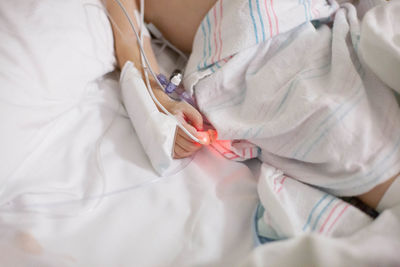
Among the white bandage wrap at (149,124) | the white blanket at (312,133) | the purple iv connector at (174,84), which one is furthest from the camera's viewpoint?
the purple iv connector at (174,84)

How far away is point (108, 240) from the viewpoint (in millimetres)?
489

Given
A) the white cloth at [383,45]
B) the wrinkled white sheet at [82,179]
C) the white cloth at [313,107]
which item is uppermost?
the white cloth at [383,45]

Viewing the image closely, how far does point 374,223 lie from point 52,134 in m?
0.57

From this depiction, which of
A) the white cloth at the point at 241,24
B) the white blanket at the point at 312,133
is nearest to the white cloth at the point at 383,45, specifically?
the white blanket at the point at 312,133

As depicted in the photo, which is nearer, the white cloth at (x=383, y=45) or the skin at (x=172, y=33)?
the white cloth at (x=383, y=45)

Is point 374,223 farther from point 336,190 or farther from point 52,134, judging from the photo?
point 52,134

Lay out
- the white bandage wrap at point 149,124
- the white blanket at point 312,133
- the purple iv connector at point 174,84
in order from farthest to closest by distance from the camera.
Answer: the purple iv connector at point 174,84
the white bandage wrap at point 149,124
the white blanket at point 312,133

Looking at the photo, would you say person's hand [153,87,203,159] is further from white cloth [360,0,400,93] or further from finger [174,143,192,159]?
white cloth [360,0,400,93]

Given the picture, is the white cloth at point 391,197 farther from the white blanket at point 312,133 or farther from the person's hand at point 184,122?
the person's hand at point 184,122

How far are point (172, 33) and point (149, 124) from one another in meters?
0.33

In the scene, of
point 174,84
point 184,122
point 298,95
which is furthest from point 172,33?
point 298,95

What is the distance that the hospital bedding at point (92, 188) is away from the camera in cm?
46

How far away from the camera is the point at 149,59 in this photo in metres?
0.75

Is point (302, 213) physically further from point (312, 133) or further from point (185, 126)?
point (185, 126)
